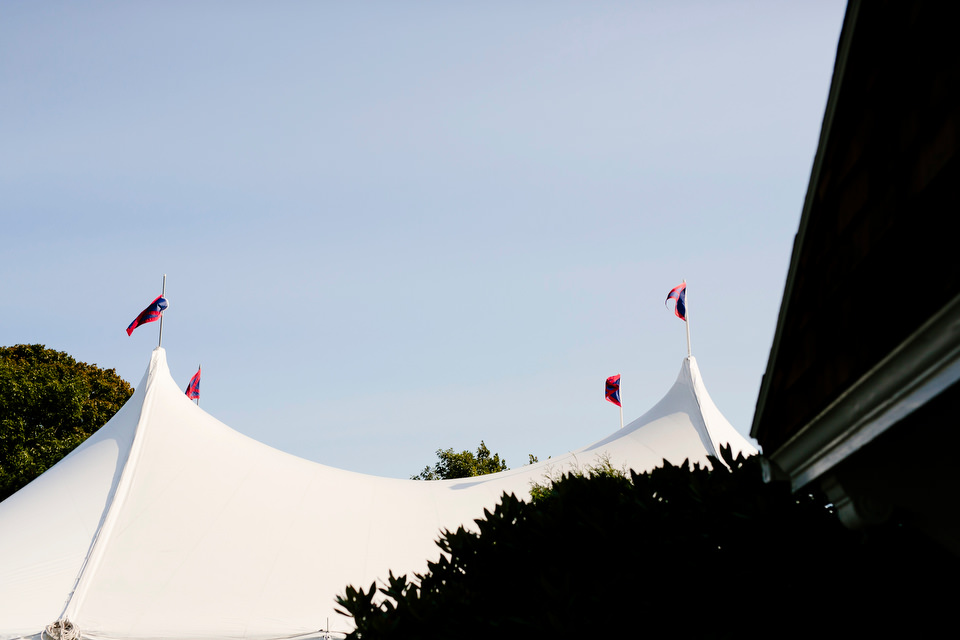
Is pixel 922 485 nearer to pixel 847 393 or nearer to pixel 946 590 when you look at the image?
pixel 847 393

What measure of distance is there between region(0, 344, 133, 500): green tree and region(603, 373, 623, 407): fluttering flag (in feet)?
52.0

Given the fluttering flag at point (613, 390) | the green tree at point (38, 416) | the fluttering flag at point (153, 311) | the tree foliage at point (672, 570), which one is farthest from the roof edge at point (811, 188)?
the green tree at point (38, 416)

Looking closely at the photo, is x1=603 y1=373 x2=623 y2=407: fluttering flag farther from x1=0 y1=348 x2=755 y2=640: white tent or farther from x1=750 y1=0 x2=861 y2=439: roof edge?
x1=750 y1=0 x2=861 y2=439: roof edge

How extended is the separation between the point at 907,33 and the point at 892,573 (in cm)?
233

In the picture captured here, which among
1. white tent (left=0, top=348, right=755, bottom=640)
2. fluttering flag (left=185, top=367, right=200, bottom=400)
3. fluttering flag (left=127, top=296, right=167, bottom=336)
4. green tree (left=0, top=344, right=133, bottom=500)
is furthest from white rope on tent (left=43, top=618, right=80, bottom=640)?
green tree (left=0, top=344, right=133, bottom=500)

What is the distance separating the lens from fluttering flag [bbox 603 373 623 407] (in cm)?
1936

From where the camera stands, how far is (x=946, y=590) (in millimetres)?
2893

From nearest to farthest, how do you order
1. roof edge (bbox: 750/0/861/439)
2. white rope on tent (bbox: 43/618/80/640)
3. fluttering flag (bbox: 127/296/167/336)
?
roof edge (bbox: 750/0/861/439) → white rope on tent (bbox: 43/618/80/640) → fluttering flag (bbox: 127/296/167/336)

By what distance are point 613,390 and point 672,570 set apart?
16.3m

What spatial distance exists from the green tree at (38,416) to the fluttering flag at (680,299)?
17.9m

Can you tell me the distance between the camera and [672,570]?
3588mm

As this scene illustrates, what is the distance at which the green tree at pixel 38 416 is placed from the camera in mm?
22078

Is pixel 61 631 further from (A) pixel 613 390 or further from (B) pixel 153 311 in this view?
(A) pixel 613 390

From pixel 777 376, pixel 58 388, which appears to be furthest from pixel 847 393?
pixel 58 388
